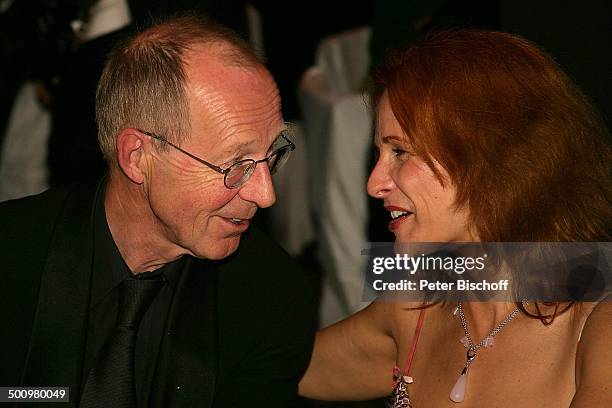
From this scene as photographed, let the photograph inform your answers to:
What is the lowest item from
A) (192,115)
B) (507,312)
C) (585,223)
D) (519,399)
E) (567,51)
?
(519,399)

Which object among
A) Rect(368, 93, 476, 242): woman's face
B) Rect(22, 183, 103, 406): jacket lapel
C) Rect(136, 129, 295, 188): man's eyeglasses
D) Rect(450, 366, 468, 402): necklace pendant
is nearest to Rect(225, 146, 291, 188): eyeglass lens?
Rect(136, 129, 295, 188): man's eyeglasses

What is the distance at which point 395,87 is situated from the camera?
235cm

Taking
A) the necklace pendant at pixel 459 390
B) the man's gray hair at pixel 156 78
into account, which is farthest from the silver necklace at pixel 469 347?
the man's gray hair at pixel 156 78

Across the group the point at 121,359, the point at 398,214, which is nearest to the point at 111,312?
the point at 121,359

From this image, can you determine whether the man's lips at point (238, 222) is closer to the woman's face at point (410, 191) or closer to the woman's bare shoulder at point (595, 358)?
the woman's face at point (410, 191)

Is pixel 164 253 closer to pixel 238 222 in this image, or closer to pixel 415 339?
pixel 238 222

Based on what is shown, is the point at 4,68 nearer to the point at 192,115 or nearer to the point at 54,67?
the point at 54,67

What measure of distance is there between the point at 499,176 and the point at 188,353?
2.74 ft

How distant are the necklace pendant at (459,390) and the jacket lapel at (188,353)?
561mm

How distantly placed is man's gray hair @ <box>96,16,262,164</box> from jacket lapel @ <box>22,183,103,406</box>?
9.0 inches

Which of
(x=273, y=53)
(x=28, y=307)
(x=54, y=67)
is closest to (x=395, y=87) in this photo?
(x=28, y=307)

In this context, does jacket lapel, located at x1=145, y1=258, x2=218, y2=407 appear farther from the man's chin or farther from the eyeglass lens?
the eyeglass lens

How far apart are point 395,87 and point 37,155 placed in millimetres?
2378

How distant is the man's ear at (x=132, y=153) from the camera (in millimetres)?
2396
